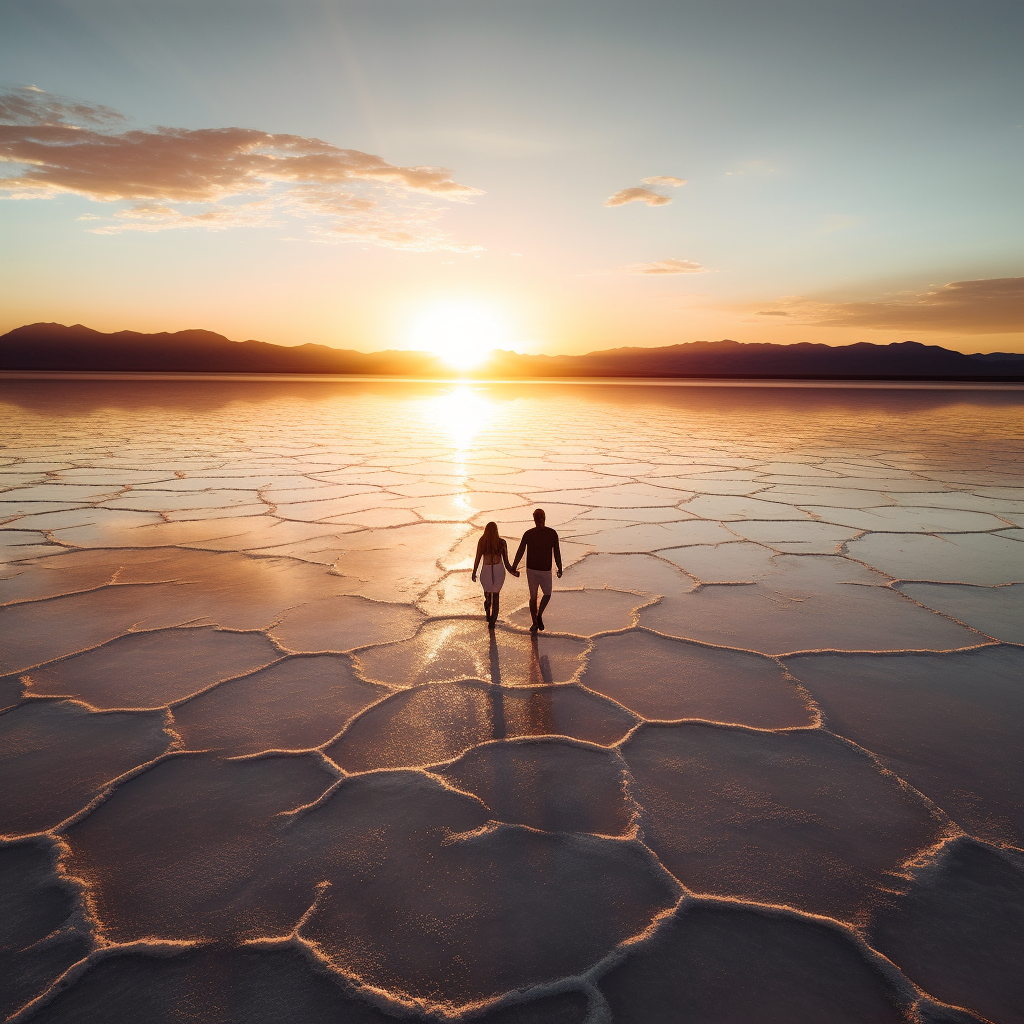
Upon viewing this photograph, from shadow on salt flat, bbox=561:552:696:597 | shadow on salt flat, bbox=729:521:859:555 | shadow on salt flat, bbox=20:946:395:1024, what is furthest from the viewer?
shadow on salt flat, bbox=729:521:859:555

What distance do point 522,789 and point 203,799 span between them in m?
0.76

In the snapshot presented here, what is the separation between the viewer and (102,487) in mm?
5016

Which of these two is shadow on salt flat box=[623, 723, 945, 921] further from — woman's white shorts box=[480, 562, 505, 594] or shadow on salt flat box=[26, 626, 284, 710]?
shadow on salt flat box=[26, 626, 284, 710]

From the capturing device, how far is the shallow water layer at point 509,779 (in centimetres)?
106

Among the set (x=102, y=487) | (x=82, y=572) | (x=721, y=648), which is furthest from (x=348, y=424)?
(x=721, y=648)

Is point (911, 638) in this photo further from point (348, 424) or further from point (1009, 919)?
point (348, 424)

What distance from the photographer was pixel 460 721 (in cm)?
180

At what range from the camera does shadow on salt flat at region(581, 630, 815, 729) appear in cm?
184

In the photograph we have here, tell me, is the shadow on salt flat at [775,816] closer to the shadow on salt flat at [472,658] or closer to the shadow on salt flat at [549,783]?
the shadow on salt flat at [549,783]

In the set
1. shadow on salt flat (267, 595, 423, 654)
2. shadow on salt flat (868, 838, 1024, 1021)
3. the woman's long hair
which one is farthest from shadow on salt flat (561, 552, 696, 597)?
shadow on salt flat (868, 838, 1024, 1021)

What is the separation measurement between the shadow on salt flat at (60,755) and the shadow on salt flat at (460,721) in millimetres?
535

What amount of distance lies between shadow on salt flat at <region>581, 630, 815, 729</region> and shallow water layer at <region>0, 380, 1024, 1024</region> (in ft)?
0.04

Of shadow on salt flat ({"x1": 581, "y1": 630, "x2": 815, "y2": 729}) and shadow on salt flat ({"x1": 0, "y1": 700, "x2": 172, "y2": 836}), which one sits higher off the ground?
shadow on salt flat ({"x1": 581, "y1": 630, "x2": 815, "y2": 729})

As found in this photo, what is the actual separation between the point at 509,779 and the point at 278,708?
0.76m
